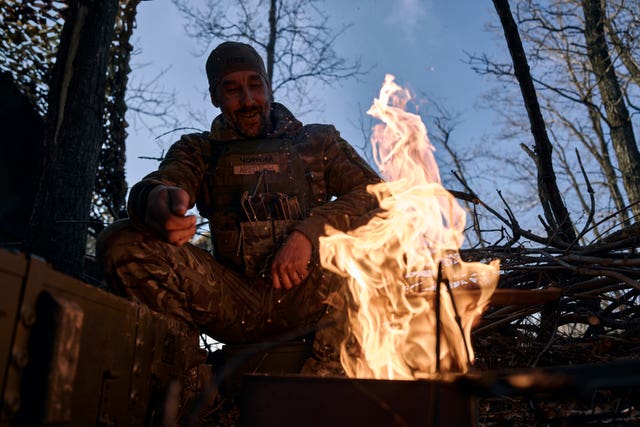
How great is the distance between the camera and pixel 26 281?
1.17 meters

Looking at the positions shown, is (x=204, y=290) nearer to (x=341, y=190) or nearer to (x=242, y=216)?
(x=242, y=216)

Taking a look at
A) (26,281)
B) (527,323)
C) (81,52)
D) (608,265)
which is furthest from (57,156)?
(608,265)

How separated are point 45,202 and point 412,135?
131 inches

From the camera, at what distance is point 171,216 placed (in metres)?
2.36

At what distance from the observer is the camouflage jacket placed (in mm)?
3361

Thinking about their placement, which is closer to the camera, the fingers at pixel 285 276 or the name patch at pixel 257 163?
the fingers at pixel 285 276

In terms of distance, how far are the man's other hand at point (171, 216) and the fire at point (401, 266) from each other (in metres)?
0.91

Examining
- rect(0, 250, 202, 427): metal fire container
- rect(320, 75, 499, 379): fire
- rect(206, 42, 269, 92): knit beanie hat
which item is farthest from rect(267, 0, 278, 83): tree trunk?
rect(0, 250, 202, 427): metal fire container

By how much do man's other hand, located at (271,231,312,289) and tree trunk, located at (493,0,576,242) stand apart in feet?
8.90

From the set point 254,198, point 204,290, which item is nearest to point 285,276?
point 204,290

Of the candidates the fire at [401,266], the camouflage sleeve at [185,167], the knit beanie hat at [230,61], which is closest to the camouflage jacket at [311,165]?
the camouflage sleeve at [185,167]

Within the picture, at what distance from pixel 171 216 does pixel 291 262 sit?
0.76 metres

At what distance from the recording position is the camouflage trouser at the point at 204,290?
2.64 m

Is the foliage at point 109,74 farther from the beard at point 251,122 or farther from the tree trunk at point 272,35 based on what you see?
the tree trunk at point 272,35
